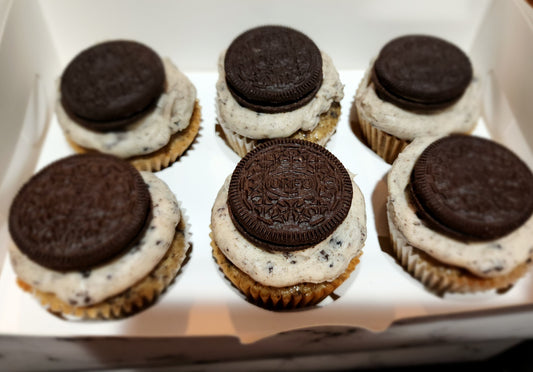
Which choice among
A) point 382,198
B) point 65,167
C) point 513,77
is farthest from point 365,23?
point 65,167

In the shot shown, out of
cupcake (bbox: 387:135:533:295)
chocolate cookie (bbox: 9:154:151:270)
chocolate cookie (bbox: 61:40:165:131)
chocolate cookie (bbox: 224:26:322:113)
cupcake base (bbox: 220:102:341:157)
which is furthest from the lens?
cupcake base (bbox: 220:102:341:157)

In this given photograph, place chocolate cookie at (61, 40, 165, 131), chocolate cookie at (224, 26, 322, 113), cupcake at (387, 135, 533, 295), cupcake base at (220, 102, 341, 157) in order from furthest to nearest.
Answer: cupcake base at (220, 102, 341, 157), chocolate cookie at (224, 26, 322, 113), chocolate cookie at (61, 40, 165, 131), cupcake at (387, 135, 533, 295)

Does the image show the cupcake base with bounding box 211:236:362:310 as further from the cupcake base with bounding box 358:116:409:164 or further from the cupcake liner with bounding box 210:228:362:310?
the cupcake base with bounding box 358:116:409:164

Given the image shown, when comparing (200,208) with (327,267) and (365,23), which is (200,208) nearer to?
(327,267)

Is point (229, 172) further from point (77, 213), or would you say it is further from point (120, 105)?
point (77, 213)

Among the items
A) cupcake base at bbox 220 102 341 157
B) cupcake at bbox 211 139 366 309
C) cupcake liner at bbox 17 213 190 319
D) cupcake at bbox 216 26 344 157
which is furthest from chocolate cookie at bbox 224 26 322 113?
cupcake liner at bbox 17 213 190 319

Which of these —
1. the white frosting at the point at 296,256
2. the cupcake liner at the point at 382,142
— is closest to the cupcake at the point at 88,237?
the white frosting at the point at 296,256

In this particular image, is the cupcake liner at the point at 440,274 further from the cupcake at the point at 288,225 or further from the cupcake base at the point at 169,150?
the cupcake base at the point at 169,150
